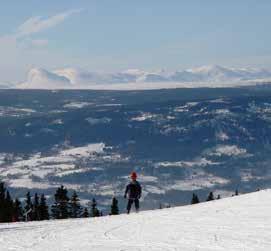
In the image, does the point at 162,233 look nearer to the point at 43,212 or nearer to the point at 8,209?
the point at 8,209

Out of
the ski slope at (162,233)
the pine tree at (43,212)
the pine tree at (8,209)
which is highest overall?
the ski slope at (162,233)

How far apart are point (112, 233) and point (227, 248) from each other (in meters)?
5.46

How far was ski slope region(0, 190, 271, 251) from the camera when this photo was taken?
1859 cm

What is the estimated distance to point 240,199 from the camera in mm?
33594

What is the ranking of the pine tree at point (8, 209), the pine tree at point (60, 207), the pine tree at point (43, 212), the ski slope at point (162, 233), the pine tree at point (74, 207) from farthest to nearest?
the pine tree at point (74, 207), the pine tree at point (60, 207), the pine tree at point (43, 212), the pine tree at point (8, 209), the ski slope at point (162, 233)

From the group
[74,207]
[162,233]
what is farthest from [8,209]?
[162,233]

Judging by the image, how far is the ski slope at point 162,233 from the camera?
61.0 feet

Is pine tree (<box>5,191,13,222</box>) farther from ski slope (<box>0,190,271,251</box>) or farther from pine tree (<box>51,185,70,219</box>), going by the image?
ski slope (<box>0,190,271,251</box>)

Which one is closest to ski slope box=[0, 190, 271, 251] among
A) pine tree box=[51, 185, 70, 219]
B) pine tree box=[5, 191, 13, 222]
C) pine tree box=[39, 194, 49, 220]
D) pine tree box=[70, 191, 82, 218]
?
pine tree box=[5, 191, 13, 222]

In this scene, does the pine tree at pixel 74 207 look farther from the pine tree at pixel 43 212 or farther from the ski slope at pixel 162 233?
the ski slope at pixel 162 233

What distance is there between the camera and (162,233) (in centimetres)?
2142

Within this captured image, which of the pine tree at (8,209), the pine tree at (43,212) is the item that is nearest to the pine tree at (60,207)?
the pine tree at (43,212)

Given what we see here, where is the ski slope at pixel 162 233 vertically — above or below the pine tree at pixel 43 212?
above

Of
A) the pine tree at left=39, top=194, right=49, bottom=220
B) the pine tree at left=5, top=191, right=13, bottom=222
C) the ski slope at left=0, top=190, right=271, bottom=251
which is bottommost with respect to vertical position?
the pine tree at left=39, top=194, right=49, bottom=220
